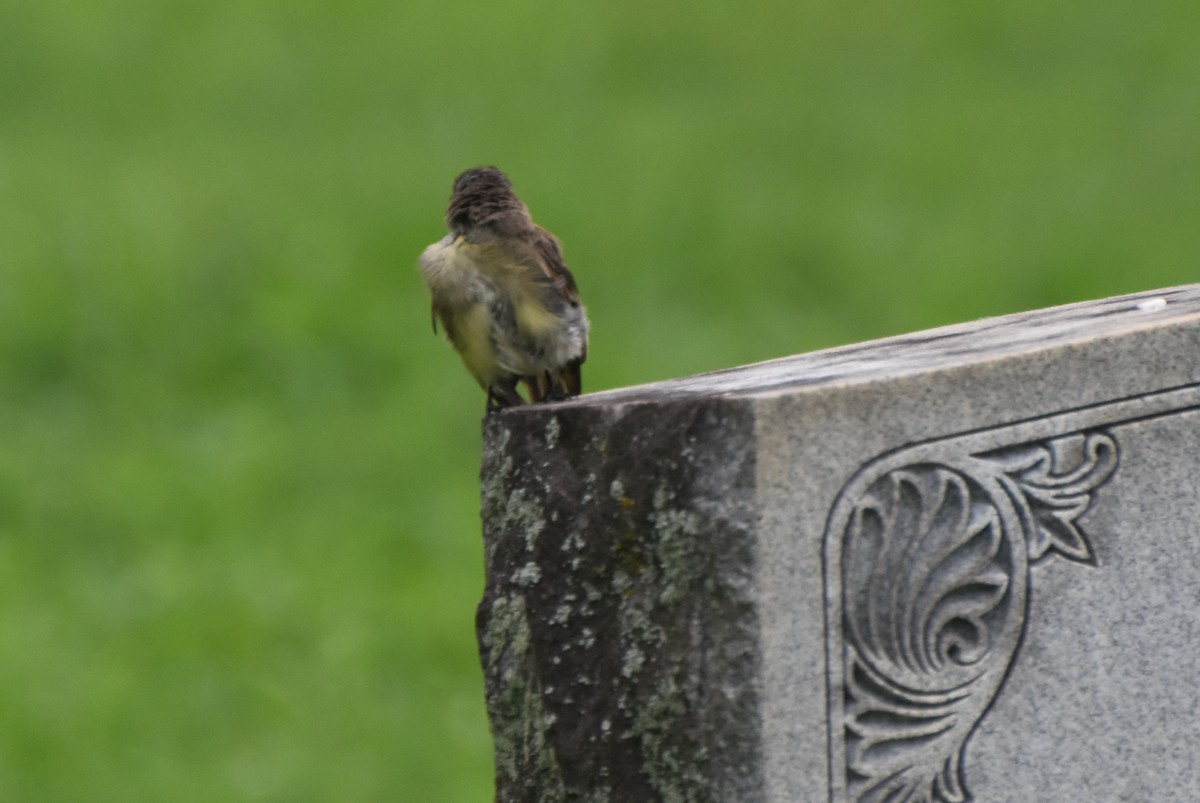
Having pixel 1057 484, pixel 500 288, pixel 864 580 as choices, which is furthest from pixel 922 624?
pixel 500 288

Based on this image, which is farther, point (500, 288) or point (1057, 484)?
point (500, 288)

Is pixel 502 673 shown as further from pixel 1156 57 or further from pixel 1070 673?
pixel 1156 57

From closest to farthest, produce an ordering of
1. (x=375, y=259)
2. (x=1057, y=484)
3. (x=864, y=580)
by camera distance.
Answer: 1. (x=864, y=580)
2. (x=1057, y=484)
3. (x=375, y=259)

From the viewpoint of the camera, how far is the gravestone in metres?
2.74

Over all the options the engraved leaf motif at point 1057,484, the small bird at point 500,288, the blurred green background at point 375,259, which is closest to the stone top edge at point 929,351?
the engraved leaf motif at point 1057,484

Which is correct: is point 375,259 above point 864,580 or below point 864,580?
above

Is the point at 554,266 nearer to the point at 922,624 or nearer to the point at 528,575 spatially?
the point at 528,575

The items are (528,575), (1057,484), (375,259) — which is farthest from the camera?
(375,259)

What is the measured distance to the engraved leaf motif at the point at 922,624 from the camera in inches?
110

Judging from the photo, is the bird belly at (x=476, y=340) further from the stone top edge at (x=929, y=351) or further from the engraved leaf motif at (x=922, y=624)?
the engraved leaf motif at (x=922, y=624)

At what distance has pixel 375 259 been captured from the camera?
990 centimetres

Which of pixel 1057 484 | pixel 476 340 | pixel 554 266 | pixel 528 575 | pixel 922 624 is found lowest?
pixel 922 624

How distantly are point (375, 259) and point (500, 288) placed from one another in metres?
6.39

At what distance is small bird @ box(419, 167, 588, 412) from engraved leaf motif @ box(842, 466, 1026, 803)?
105 centimetres
